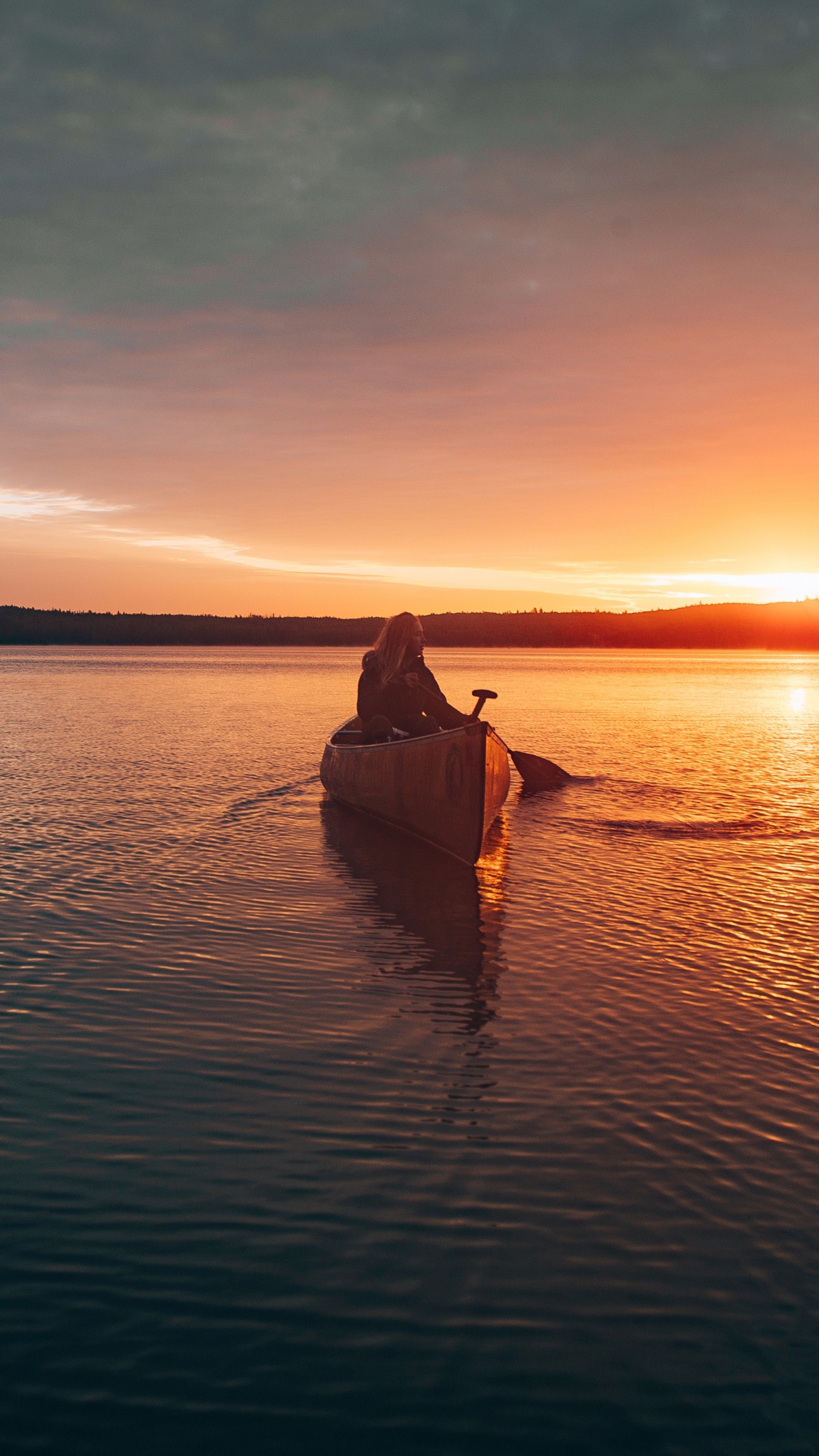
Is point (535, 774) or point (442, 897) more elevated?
point (535, 774)

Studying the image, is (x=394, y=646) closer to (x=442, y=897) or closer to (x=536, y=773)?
(x=442, y=897)

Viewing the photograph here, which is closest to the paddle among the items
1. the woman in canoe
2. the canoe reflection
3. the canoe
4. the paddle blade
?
→ the paddle blade

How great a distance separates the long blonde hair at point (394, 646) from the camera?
44.5 feet

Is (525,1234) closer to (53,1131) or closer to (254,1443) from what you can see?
(254,1443)

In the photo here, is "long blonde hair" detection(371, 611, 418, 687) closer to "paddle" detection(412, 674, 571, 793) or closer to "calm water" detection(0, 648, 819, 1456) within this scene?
"calm water" detection(0, 648, 819, 1456)

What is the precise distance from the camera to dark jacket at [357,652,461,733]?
13.9 meters

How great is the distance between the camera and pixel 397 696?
1420cm

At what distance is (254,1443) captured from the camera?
318 centimetres

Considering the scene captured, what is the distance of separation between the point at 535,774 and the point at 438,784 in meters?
6.70

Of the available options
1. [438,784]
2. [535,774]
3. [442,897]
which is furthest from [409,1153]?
[535,774]

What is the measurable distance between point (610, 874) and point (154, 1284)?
8362mm

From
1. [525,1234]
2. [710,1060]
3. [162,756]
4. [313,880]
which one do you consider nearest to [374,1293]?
[525,1234]

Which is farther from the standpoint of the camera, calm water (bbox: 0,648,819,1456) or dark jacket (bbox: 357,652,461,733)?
dark jacket (bbox: 357,652,461,733)

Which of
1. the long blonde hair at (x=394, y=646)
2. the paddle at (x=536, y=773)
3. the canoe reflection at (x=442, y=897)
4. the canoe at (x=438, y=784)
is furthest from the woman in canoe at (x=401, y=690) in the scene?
the paddle at (x=536, y=773)
